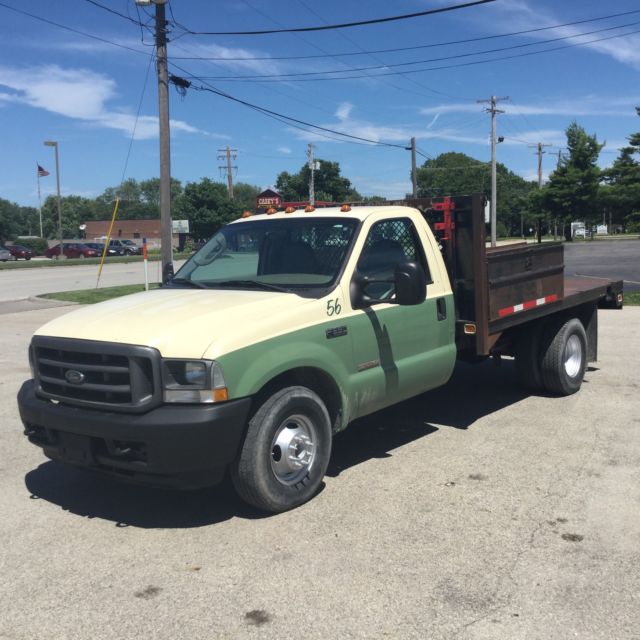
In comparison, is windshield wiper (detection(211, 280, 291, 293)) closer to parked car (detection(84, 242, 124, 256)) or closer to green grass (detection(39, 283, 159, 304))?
green grass (detection(39, 283, 159, 304))

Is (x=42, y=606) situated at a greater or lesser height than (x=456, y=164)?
lesser

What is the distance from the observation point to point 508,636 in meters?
3.15

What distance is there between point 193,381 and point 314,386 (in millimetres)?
1063

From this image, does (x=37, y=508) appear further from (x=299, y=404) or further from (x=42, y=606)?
(x=299, y=404)

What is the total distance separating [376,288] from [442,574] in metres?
2.20

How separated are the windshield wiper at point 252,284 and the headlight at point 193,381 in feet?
3.57

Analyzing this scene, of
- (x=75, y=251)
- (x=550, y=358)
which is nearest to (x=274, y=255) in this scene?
(x=550, y=358)

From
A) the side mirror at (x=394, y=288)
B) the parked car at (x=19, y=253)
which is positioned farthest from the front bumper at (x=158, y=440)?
the parked car at (x=19, y=253)

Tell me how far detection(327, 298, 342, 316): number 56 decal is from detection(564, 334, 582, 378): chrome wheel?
11.7 ft

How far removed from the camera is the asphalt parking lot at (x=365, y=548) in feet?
10.9

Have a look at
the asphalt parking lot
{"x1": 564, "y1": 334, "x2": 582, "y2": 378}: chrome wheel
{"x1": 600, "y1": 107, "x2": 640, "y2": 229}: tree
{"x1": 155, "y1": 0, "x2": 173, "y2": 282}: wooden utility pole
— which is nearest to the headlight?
the asphalt parking lot

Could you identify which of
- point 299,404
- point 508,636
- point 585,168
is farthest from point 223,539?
point 585,168

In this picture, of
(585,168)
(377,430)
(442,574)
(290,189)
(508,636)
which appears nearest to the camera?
(508,636)

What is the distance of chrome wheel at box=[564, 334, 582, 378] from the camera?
751 cm
